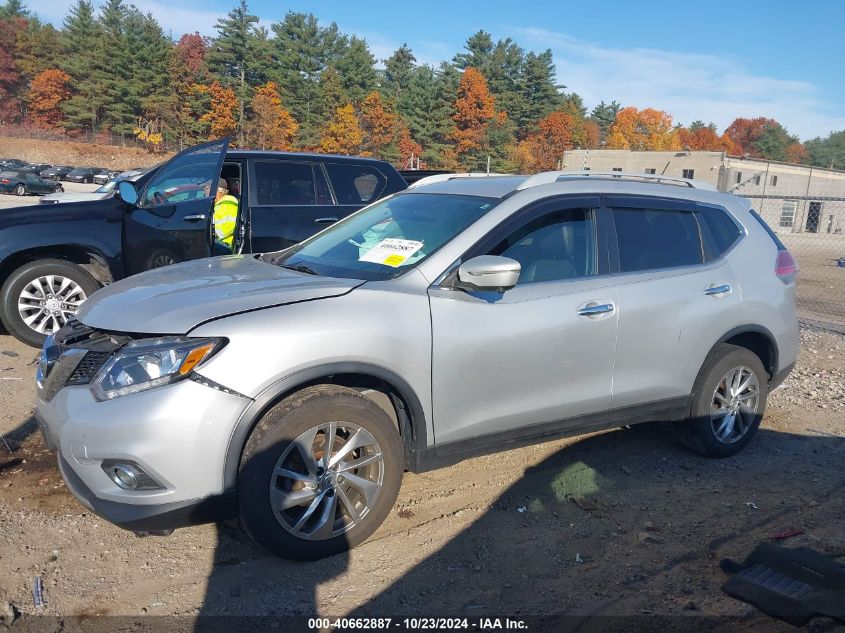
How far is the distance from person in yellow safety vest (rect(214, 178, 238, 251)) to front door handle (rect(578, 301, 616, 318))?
4.01 metres

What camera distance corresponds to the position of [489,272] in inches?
134

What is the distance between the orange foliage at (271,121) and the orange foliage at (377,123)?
6233 mm

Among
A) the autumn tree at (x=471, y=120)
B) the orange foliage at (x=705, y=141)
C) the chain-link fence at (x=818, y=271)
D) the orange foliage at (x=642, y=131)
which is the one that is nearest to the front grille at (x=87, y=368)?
the chain-link fence at (x=818, y=271)

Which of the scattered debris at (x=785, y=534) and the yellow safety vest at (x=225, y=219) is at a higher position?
the yellow safety vest at (x=225, y=219)

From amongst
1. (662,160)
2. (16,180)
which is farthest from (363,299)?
(662,160)

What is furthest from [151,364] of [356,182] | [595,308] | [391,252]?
[356,182]

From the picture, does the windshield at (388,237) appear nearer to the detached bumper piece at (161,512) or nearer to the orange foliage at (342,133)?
the detached bumper piece at (161,512)

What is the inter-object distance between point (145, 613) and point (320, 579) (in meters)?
0.75

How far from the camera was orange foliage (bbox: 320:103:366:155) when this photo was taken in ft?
192

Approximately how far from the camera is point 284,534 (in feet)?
10.2

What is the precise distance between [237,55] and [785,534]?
64.2m

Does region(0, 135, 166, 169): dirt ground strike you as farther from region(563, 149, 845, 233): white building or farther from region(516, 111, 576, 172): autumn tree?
region(563, 149, 845, 233): white building

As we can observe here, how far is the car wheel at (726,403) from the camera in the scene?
459 cm

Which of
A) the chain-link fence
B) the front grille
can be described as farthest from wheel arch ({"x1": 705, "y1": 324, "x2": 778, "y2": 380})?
the chain-link fence
